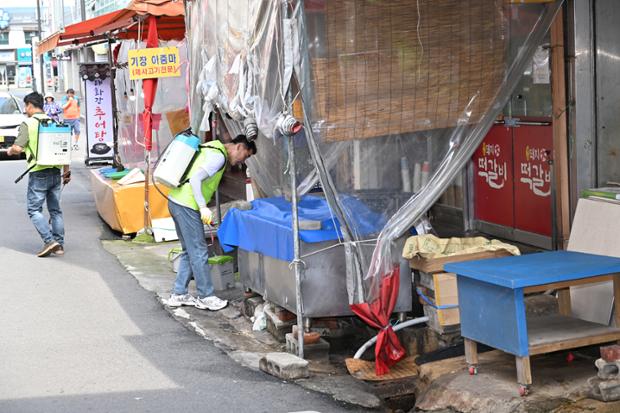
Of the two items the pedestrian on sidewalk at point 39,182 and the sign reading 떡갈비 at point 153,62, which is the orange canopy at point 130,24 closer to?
the sign reading 떡갈비 at point 153,62

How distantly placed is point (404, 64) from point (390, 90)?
22cm

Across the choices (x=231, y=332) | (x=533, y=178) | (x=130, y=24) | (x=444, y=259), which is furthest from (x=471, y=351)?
(x=130, y=24)

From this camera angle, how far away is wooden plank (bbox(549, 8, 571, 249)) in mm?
8164

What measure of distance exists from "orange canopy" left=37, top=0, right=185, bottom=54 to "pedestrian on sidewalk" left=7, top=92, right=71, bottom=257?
5.77 feet

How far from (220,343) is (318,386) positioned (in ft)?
4.79

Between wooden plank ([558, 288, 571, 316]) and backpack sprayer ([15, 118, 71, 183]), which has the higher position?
backpack sprayer ([15, 118, 71, 183])

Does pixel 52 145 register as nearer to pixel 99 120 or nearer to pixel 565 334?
pixel 565 334

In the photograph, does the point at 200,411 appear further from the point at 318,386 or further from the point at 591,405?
the point at 591,405

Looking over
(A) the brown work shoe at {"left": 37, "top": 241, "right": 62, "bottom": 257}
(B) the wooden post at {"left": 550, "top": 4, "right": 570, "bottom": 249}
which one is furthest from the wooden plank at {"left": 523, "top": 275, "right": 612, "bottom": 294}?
(A) the brown work shoe at {"left": 37, "top": 241, "right": 62, "bottom": 257}

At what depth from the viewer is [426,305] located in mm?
7328

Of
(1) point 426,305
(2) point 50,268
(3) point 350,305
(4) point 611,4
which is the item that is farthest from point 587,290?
(2) point 50,268

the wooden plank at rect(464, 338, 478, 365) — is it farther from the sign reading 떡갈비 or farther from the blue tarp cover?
the sign reading 떡갈비

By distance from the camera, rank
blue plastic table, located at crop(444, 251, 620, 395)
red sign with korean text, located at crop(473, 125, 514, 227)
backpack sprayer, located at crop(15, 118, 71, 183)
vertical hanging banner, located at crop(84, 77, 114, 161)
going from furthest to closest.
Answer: vertical hanging banner, located at crop(84, 77, 114, 161) < backpack sprayer, located at crop(15, 118, 71, 183) < red sign with korean text, located at crop(473, 125, 514, 227) < blue plastic table, located at crop(444, 251, 620, 395)

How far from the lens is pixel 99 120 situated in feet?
67.1
